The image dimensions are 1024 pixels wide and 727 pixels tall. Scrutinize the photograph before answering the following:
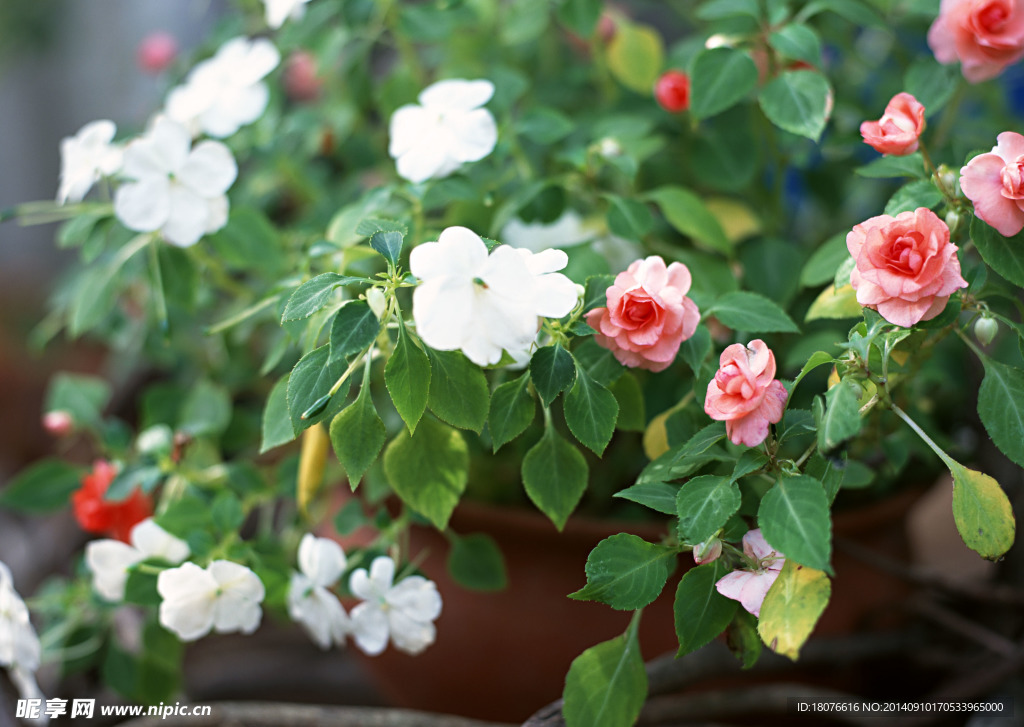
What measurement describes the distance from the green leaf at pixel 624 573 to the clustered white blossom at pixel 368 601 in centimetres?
10

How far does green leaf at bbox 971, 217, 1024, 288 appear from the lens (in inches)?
12.8

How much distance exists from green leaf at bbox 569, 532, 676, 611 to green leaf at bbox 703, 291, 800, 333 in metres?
0.10

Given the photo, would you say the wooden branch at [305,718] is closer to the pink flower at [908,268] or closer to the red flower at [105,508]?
the red flower at [105,508]

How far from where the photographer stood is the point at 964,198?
348 millimetres

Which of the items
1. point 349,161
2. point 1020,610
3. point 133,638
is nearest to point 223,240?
point 349,161

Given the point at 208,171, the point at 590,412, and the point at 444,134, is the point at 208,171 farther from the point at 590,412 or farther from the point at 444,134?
the point at 590,412

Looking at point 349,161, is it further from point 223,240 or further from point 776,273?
point 776,273

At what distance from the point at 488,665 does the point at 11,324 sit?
3.63ft

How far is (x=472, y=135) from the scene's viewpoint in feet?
1.37

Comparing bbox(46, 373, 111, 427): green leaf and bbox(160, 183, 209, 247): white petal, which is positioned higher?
bbox(160, 183, 209, 247): white petal

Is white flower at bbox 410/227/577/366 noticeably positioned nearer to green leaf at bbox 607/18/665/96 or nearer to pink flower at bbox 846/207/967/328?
pink flower at bbox 846/207/967/328

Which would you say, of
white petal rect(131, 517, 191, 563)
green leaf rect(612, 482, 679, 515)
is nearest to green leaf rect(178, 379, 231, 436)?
white petal rect(131, 517, 191, 563)

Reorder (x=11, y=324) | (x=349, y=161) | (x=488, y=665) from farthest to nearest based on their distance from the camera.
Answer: (x=11, y=324) → (x=349, y=161) → (x=488, y=665)

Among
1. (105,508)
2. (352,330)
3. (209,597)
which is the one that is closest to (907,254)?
(352,330)
